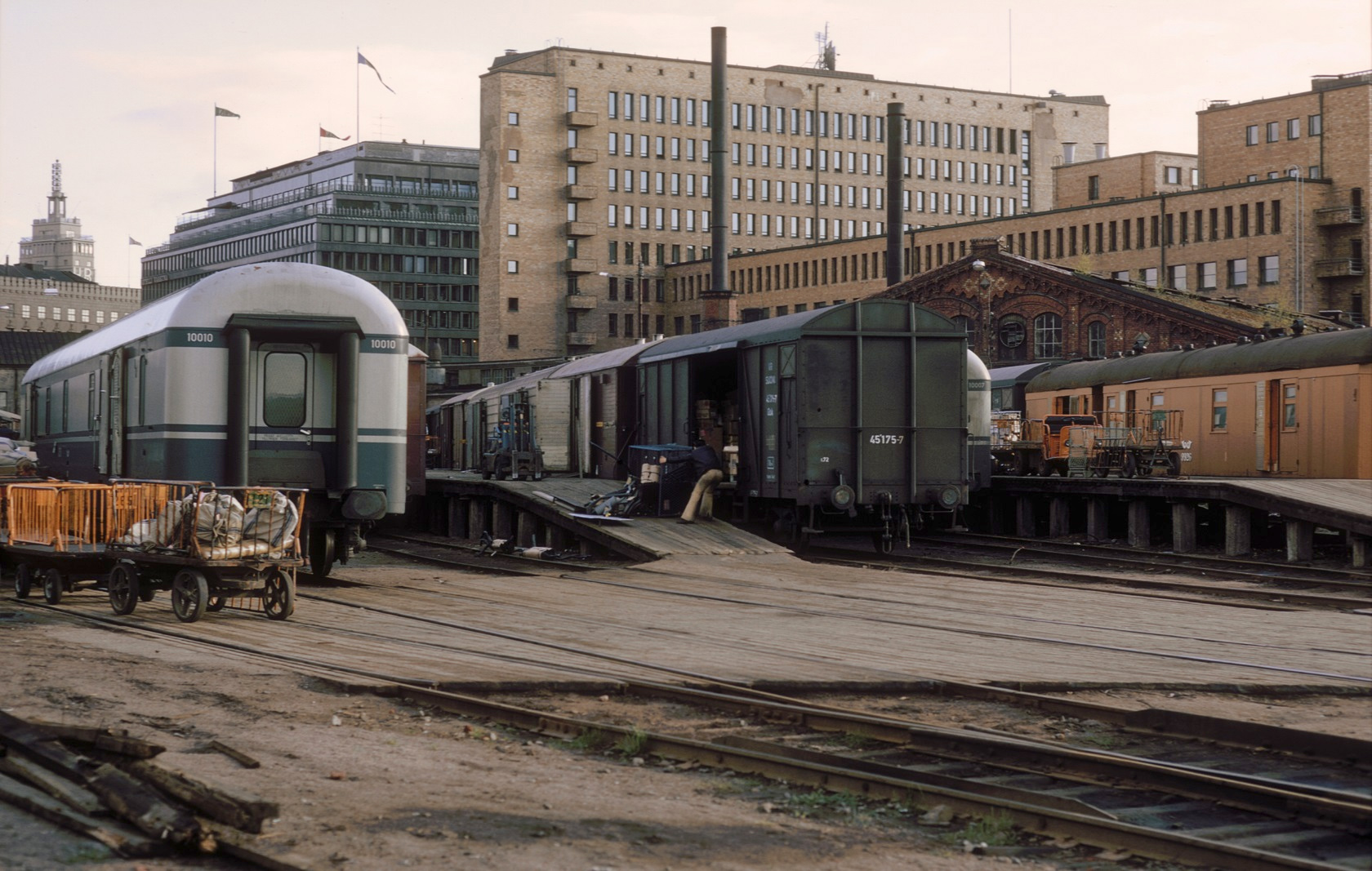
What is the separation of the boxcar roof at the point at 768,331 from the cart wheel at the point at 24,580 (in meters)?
10.7

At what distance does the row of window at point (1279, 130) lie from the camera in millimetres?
91750

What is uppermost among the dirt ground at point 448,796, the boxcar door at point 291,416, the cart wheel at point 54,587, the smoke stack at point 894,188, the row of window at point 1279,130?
the row of window at point 1279,130

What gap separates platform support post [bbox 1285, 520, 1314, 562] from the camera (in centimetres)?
2298

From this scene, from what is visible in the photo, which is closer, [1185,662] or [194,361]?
[1185,662]

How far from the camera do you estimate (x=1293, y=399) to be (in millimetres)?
29656

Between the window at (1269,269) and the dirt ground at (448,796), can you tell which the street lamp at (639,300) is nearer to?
the window at (1269,269)

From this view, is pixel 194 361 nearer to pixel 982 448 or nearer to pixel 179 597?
pixel 179 597

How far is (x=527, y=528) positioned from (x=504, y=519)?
3.84 feet

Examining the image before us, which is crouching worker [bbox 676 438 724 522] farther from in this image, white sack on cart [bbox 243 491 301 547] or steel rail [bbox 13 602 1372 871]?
steel rail [bbox 13 602 1372 871]

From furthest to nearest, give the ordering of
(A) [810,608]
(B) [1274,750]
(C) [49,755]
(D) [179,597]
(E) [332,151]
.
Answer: (E) [332,151] < (A) [810,608] < (D) [179,597] < (B) [1274,750] < (C) [49,755]

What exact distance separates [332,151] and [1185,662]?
126 meters

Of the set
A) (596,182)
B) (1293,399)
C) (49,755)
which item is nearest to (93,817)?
(49,755)

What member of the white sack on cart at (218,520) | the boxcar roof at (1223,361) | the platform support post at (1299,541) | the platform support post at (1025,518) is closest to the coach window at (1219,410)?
the boxcar roof at (1223,361)

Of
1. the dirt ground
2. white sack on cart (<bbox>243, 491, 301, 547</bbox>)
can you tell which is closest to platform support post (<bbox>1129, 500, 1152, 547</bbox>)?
white sack on cart (<bbox>243, 491, 301, 547</bbox>)
